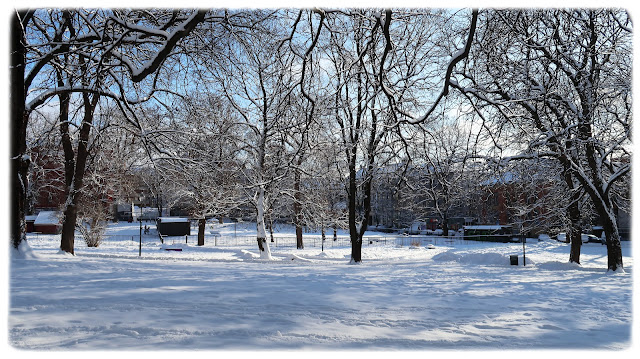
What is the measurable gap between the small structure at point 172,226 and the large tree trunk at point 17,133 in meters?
33.9

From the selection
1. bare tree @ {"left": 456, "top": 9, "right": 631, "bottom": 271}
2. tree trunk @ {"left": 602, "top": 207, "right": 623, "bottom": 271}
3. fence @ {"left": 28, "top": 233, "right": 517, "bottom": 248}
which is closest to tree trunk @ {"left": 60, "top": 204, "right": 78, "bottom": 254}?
bare tree @ {"left": 456, "top": 9, "right": 631, "bottom": 271}

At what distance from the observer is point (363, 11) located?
849cm

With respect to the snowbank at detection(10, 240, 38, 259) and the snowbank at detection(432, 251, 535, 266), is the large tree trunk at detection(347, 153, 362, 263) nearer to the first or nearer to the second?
the snowbank at detection(432, 251, 535, 266)

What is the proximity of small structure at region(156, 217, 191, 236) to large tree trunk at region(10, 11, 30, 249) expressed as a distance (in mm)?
33915

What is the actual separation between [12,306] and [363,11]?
7.25m

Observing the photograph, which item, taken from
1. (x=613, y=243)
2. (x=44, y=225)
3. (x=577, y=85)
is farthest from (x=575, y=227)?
(x=44, y=225)

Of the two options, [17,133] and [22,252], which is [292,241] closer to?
[22,252]

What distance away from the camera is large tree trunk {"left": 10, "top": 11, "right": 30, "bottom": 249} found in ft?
29.3

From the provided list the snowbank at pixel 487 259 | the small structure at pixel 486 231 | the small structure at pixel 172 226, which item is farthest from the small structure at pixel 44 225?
the small structure at pixel 486 231

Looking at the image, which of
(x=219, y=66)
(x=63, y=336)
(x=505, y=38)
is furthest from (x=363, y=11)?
(x=63, y=336)

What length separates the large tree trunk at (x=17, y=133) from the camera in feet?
29.3

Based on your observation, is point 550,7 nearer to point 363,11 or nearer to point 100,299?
point 363,11

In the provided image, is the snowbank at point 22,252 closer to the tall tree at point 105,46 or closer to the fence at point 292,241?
the tall tree at point 105,46

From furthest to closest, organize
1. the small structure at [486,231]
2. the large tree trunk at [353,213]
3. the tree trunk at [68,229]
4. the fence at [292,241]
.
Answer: the small structure at [486,231] → the fence at [292,241] → the large tree trunk at [353,213] → the tree trunk at [68,229]
